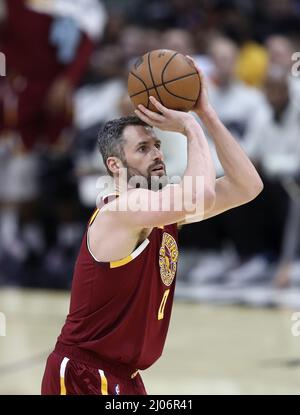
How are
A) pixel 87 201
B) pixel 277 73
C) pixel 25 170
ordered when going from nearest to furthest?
pixel 277 73 → pixel 87 201 → pixel 25 170

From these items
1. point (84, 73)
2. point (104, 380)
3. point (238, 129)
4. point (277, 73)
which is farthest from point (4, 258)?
point (104, 380)

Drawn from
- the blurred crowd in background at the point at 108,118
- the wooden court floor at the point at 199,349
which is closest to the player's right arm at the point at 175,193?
the wooden court floor at the point at 199,349

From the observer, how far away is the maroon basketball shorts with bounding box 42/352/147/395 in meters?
4.05

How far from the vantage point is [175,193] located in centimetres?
383

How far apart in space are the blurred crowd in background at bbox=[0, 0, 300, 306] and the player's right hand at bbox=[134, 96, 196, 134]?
572 centimetres

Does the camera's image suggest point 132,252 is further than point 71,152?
No

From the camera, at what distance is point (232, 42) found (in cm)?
1157

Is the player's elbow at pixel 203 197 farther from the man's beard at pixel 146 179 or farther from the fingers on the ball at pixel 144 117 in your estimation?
the fingers on the ball at pixel 144 117

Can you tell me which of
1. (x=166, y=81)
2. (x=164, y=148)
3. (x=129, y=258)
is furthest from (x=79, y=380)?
(x=164, y=148)

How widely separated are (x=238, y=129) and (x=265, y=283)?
1775mm

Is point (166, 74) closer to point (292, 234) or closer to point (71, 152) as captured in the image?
point (292, 234)

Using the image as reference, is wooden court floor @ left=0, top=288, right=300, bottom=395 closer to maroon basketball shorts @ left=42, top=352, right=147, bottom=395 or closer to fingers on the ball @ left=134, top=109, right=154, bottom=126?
maroon basketball shorts @ left=42, top=352, right=147, bottom=395

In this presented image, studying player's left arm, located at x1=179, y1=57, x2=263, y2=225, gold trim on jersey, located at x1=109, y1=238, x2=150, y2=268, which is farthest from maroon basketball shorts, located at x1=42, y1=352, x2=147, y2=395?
player's left arm, located at x1=179, y1=57, x2=263, y2=225

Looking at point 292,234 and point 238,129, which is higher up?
point 238,129
